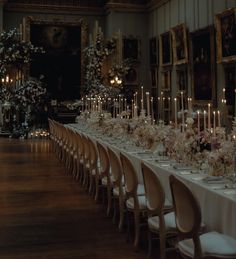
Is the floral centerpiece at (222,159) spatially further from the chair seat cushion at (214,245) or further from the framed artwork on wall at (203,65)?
the framed artwork on wall at (203,65)

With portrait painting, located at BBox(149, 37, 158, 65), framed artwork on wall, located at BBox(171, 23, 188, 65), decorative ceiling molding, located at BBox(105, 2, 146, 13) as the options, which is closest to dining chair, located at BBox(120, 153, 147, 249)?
framed artwork on wall, located at BBox(171, 23, 188, 65)

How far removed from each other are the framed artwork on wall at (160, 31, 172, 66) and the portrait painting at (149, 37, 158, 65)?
931 mm

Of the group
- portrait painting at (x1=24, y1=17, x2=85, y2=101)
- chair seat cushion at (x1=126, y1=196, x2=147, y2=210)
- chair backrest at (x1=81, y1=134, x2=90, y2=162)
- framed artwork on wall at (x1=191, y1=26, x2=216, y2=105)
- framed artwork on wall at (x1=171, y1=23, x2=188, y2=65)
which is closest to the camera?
chair seat cushion at (x1=126, y1=196, x2=147, y2=210)

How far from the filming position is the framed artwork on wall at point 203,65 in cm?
1389

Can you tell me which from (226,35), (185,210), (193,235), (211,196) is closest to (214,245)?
(193,235)

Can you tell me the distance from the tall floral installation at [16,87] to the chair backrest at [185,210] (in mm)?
15302

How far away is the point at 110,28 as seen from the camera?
813 inches

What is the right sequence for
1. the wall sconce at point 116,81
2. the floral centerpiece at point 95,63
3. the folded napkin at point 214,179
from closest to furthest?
1. the folded napkin at point 214,179
2. the wall sconce at point 116,81
3. the floral centerpiece at point 95,63

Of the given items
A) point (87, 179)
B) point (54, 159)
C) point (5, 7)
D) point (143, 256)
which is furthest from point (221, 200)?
point (5, 7)

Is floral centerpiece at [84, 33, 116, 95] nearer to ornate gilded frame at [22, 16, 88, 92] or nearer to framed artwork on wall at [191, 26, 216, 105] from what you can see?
ornate gilded frame at [22, 16, 88, 92]

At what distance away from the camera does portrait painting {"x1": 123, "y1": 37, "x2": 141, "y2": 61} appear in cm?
2059

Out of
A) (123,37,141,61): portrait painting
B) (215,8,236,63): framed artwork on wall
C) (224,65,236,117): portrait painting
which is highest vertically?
(123,37,141,61): portrait painting

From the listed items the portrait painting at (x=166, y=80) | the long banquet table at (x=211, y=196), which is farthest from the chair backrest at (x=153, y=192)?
the portrait painting at (x=166, y=80)

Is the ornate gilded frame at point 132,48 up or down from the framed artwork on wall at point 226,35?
up
